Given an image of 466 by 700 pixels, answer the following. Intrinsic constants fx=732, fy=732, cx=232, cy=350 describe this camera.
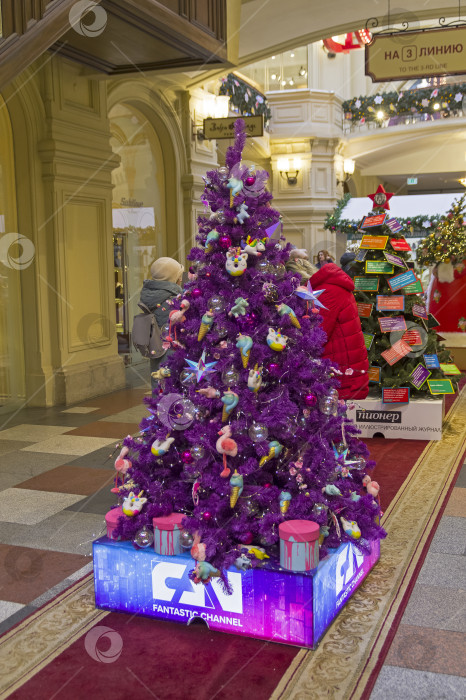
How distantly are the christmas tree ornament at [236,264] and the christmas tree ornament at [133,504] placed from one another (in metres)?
1.07

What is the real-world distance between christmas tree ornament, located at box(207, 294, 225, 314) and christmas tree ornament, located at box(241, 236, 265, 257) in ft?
0.76

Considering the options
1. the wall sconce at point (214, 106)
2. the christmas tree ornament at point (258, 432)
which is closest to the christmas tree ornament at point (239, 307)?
the christmas tree ornament at point (258, 432)

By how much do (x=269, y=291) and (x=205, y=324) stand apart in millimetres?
314

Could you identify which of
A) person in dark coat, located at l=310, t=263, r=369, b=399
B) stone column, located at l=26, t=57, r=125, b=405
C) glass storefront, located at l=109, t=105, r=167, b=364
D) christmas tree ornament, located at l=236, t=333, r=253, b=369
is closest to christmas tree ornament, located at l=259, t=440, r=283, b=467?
christmas tree ornament, located at l=236, t=333, r=253, b=369

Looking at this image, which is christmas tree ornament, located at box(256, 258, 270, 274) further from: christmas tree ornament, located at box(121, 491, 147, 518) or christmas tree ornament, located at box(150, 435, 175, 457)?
christmas tree ornament, located at box(121, 491, 147, 518)

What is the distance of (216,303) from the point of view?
3.16m

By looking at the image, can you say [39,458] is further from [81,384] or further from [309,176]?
[309,176]

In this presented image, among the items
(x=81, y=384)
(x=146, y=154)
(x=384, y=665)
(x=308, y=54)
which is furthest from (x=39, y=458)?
(x=308, y=54)

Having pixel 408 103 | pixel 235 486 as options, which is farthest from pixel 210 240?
pixel 408 103

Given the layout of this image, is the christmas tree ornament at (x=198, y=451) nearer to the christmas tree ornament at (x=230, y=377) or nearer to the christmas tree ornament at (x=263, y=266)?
the christmas tree ornament at (x=230, y=377)

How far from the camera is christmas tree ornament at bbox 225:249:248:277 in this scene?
3121 millimetres

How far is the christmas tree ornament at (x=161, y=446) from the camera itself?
3.21 metres

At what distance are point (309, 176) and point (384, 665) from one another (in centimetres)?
1505

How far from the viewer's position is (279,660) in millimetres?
2781
